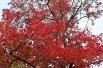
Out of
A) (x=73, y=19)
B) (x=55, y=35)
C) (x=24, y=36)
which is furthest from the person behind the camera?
(x=73, y=19)

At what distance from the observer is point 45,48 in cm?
1869

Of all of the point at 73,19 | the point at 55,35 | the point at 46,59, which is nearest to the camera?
the point at 46,59

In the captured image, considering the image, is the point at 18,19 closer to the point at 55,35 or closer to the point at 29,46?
the point at 55,35

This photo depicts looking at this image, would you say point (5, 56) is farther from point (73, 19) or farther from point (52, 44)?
point (73, 19)

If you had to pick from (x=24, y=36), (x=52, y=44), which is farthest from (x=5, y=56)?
(x=52, y=44)

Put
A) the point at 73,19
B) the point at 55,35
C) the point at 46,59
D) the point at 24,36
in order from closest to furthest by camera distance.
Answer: the point at 24,36, the point at 46,59, the point at 55,35, the point at 73,19

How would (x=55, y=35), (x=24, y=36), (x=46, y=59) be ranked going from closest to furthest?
(x=24, y=36) < (x=46, y=59) < (x=55, y=35)

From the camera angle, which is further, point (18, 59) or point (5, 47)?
point (18, 59)

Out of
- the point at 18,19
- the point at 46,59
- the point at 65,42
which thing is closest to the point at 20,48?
the point at 46,59

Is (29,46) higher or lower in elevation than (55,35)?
lower

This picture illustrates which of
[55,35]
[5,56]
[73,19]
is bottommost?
[5,56]

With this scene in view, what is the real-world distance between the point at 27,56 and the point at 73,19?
7.37 meters

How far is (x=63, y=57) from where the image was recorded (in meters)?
19.4

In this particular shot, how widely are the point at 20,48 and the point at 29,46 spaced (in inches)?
23.8
